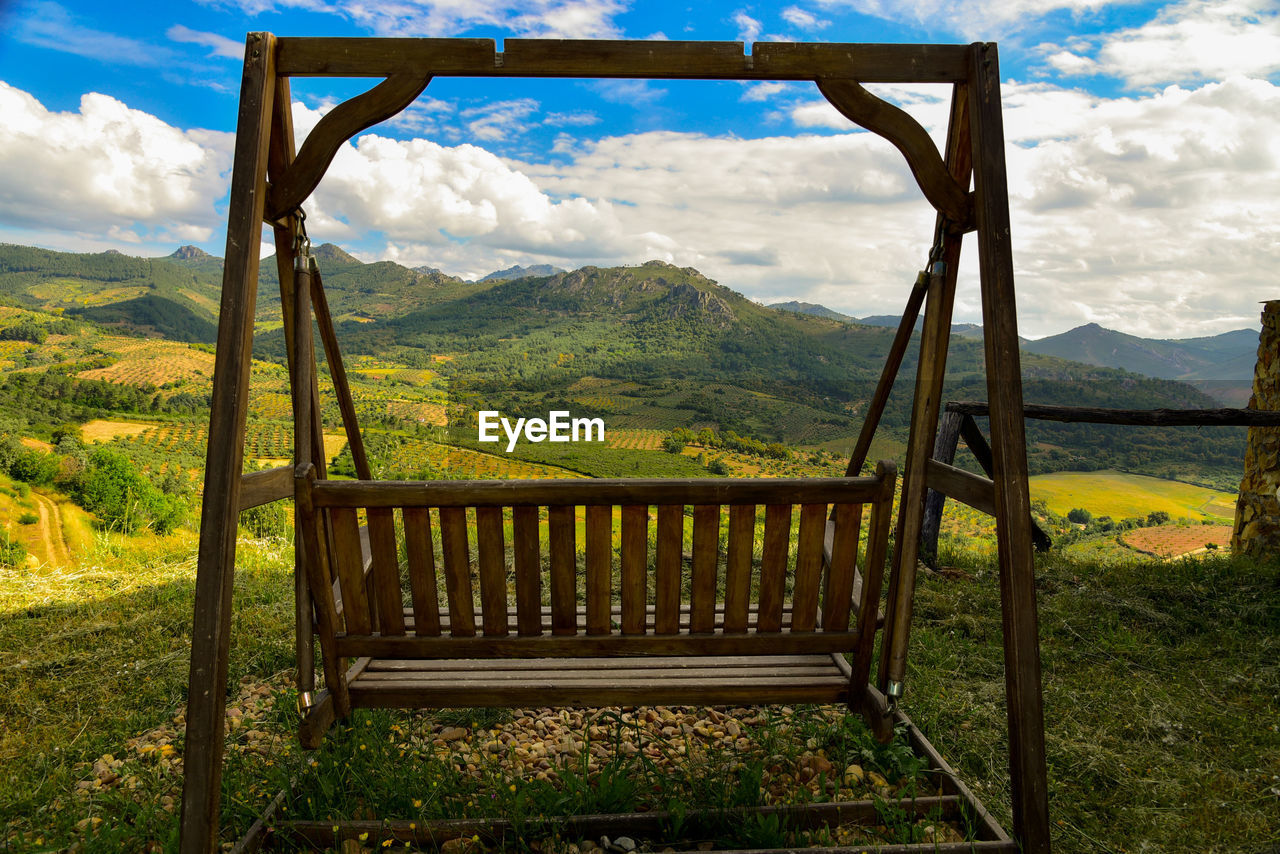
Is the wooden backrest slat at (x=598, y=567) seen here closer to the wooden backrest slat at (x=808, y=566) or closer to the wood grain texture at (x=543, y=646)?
the wood grain texture at (x=543, y=646)

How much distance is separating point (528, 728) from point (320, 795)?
1073 millimetres

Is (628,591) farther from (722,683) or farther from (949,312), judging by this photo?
(949,312)

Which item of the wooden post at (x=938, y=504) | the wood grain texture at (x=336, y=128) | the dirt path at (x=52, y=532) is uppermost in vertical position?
the wood grain texture at (x=336, y=128)

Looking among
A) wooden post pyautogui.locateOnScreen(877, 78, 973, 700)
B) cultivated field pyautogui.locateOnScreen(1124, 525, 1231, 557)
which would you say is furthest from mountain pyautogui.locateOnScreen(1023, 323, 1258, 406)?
wooden post pyautogui.locateOnScreen(877, 78, 973, 700)

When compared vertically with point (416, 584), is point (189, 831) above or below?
below

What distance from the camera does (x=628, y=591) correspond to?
2.67 m

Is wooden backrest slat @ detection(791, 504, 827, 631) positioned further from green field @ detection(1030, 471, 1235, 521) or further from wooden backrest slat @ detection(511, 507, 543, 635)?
green field @ detection(1030, 471, 1235, 521)

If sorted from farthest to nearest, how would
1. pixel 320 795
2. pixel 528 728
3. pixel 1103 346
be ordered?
pixel 1103 346, pixel 528 728, pixel 320 795

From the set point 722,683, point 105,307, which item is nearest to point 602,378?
point 105,307

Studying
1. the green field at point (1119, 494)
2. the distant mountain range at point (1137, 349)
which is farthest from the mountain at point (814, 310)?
the green field at point (1119, 494)

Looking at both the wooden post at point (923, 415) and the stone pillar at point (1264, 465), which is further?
the stone pillar at point (1264, 465)

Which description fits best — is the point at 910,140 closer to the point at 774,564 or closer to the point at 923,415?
the point at 923,415

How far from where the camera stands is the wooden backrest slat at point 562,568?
2.55m

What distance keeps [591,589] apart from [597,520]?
1.01 feet
